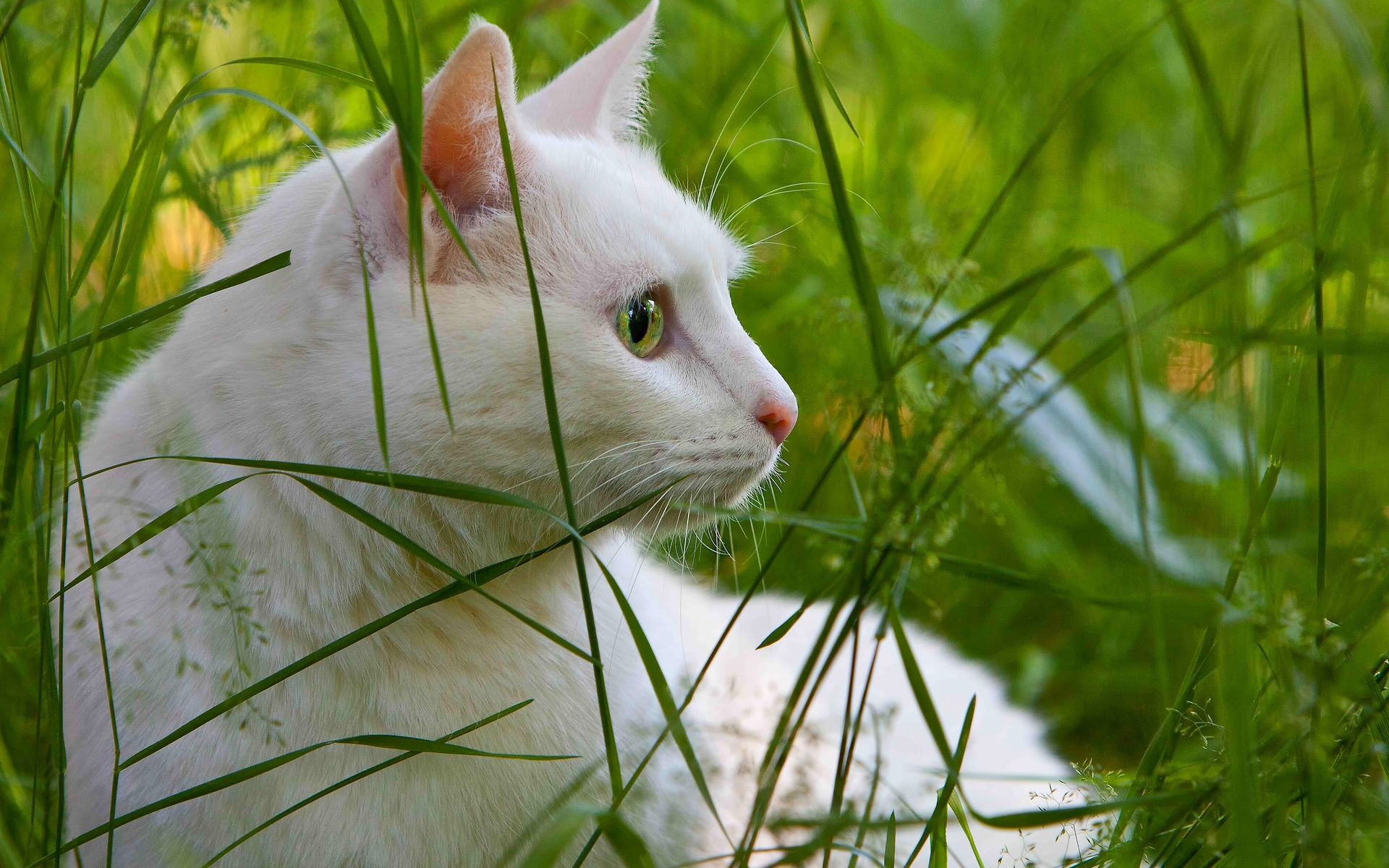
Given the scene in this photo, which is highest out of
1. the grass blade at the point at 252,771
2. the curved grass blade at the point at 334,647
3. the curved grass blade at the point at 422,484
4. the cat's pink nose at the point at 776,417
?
the curved grass blade at the point at 422,484

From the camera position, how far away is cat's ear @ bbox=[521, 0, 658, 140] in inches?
49.4

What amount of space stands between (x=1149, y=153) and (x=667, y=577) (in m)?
1.85

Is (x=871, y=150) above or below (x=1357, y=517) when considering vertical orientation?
above

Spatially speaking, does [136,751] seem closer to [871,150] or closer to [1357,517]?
[1357,517]

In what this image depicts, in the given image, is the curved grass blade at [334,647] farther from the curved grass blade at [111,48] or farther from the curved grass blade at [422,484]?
the curved grass blade at [111,48]

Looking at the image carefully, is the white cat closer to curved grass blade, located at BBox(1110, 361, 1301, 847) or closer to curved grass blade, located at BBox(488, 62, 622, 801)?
curved grass blade, located at BBox(488, 62, 622, 801)

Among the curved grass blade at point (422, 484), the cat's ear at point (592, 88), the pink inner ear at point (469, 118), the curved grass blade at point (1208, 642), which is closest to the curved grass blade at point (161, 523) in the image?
the curved grass blade at point (422, 484)

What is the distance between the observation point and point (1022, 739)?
1.58 metres

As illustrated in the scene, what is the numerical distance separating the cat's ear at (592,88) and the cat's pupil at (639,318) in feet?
1.08

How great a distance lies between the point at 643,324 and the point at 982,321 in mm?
980

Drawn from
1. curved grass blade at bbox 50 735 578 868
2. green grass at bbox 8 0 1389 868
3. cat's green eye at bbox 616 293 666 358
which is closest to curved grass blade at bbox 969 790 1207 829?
green grass at bbox 8 0 1389 868

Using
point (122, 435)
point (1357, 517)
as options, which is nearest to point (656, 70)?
point (122, 435)

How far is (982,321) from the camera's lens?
1.84m

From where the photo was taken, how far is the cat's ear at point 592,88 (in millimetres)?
1254
